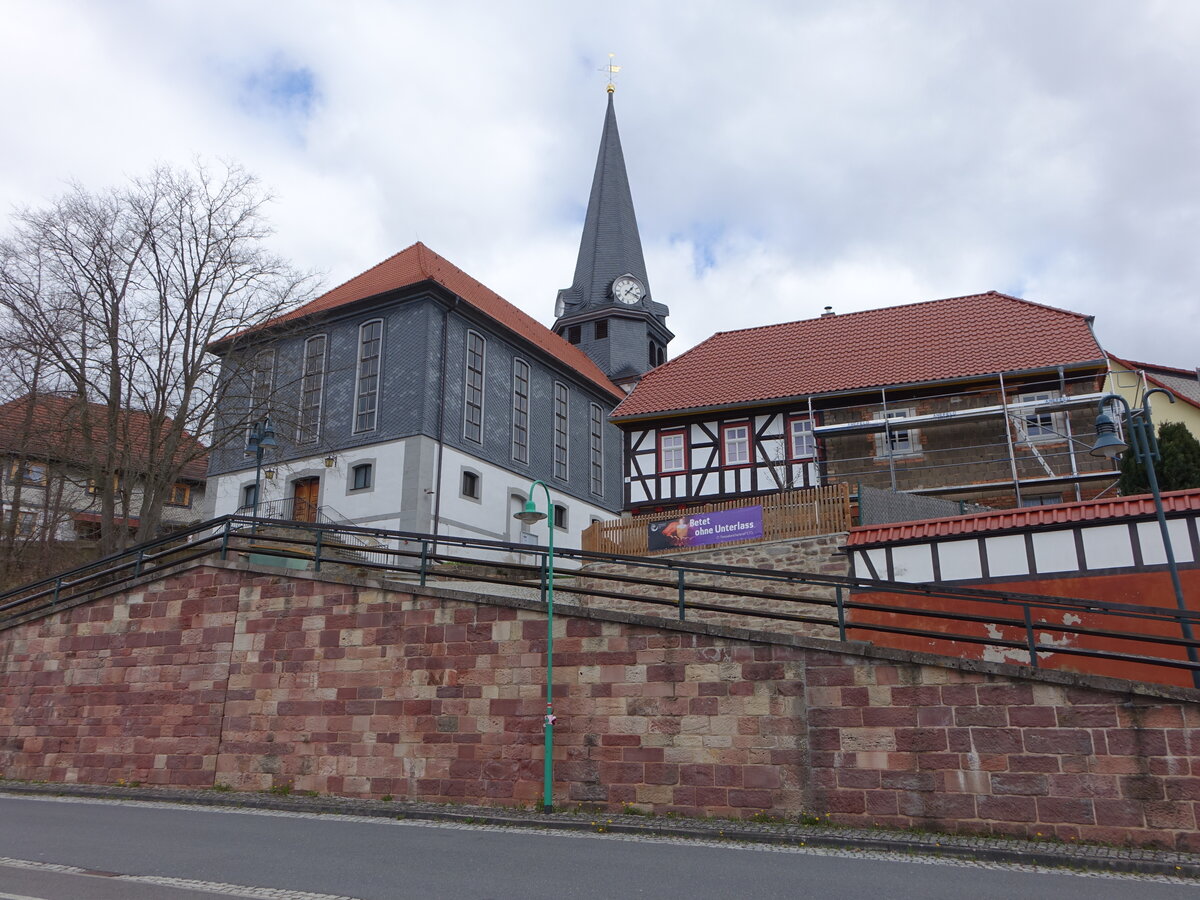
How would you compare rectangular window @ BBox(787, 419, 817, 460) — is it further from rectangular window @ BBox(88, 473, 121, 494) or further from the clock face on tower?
the clock face on tower

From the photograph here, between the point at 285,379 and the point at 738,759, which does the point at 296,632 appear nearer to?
the point at 738,759

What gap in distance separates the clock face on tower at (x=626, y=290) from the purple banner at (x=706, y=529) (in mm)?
28383

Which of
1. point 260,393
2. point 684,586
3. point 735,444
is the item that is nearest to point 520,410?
point 735,444

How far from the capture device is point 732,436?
27156mm

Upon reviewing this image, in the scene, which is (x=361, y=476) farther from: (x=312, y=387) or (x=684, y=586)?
(x=684, y=586)

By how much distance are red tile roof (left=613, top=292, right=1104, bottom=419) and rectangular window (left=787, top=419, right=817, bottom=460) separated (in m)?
0.82

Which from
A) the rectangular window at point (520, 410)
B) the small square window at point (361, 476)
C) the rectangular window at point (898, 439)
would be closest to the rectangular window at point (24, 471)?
the small square window at point (361, 476)

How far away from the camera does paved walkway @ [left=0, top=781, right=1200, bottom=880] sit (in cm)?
846

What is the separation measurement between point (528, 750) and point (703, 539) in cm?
977

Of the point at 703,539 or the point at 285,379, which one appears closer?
the point at 703,539

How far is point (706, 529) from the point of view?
2145cm

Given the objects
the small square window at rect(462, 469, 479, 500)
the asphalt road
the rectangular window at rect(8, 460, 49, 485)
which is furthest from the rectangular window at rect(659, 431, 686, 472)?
the asphalt road

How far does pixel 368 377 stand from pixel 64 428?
10554mm

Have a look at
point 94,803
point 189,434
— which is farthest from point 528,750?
point 189,434
